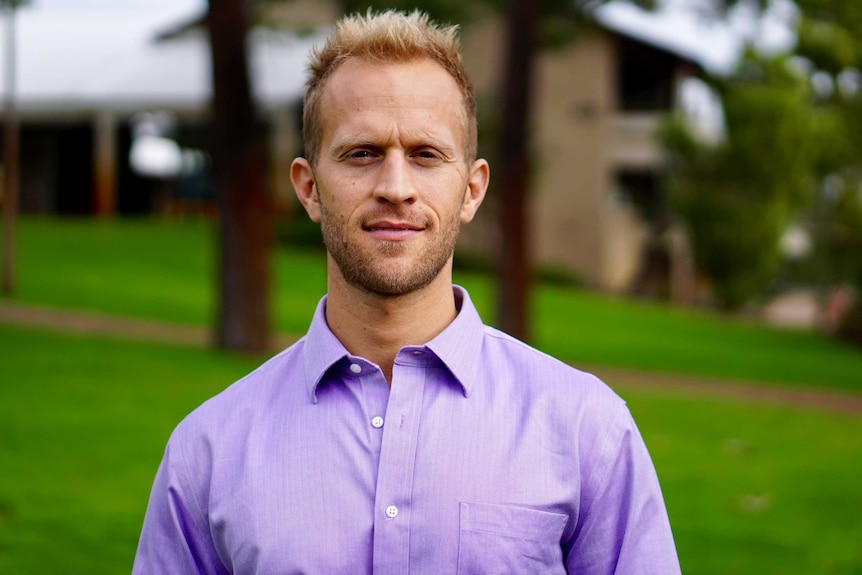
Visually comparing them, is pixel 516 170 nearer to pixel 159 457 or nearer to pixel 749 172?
pixel 159 457

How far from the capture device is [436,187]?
101 inches

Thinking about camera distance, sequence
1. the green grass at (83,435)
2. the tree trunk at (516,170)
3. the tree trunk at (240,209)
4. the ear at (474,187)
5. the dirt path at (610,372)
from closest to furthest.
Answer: the ear at (474,187) < the green grass at (83,435) < the tree trunk at (240,209) < the dirt path at (610,372) < the tree trunk at (516,170)

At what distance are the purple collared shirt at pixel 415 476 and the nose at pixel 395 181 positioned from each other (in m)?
0.32

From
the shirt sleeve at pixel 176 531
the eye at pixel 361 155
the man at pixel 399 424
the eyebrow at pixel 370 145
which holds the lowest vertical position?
the shirt sleeve at pixel 176 531

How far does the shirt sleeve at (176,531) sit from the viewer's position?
2.56 m

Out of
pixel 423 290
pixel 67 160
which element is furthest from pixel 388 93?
pixel 67 160

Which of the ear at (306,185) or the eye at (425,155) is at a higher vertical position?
the eye at (425,155)

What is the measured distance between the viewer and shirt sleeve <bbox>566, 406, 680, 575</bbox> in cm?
245

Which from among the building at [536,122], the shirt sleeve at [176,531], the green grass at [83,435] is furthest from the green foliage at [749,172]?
the shirt sleeve at [176,531]

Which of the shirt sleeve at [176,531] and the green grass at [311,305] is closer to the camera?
the shirt sleeve at [176,531]

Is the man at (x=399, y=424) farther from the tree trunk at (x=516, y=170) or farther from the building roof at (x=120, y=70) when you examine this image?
the building roof at (x=120, y=70)

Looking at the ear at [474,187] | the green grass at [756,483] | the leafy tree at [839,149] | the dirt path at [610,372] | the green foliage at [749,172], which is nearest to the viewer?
the ear at [474,187]

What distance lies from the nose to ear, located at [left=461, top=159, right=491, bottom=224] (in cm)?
21

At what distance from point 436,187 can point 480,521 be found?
2.33ft
